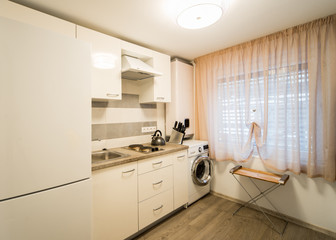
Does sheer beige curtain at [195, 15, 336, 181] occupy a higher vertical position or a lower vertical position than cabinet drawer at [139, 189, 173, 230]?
higher

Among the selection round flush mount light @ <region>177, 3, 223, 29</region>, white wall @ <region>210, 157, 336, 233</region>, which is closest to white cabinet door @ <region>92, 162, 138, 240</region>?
round flush mount light @ <region>177, 3, 223, 29</region>

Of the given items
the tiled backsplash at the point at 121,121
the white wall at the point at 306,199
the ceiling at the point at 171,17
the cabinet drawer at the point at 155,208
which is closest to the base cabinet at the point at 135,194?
the cabinet drawer at the point at 155,208

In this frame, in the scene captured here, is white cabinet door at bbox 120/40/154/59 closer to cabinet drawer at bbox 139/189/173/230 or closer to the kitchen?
the kitchen

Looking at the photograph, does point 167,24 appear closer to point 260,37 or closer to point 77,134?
point 260,37

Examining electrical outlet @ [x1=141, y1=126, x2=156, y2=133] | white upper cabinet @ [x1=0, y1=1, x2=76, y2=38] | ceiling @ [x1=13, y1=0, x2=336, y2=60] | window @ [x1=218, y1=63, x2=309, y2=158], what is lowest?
electrical outlet @ [x1=141, y1=126, x2=156, y2=133]

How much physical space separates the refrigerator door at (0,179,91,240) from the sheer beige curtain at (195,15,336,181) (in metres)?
1.99

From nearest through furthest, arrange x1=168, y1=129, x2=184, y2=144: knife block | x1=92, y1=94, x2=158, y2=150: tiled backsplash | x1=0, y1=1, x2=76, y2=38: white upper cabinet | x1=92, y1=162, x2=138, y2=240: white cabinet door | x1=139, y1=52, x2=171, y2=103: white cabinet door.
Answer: x1=0, y1=1, x2=76, y2=38: white upper cabinet → x1=92, y1=162, x2=138, y2=240: white cabinet door → x1=92, y1=94, x2=158, y2=150: tiled backsplash → x1=139, y1=52, x2=171, y2=103: white cabinet door → x1=168, y1=129, x2=184, y2=144: knife block

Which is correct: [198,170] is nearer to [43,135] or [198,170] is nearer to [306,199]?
[306,199]

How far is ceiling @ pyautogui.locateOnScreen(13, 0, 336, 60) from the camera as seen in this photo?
1500mm

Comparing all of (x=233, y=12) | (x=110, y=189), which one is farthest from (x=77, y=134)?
(x=233, y=12)

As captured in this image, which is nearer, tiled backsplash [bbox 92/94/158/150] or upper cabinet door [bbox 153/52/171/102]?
tiled backsplash [bbox 92/94/158/150]

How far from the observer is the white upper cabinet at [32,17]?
1.31 meters

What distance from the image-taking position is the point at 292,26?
191cm

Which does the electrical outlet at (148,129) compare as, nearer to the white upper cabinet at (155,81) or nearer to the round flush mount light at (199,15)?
the white upper cabinet at (155,81)
